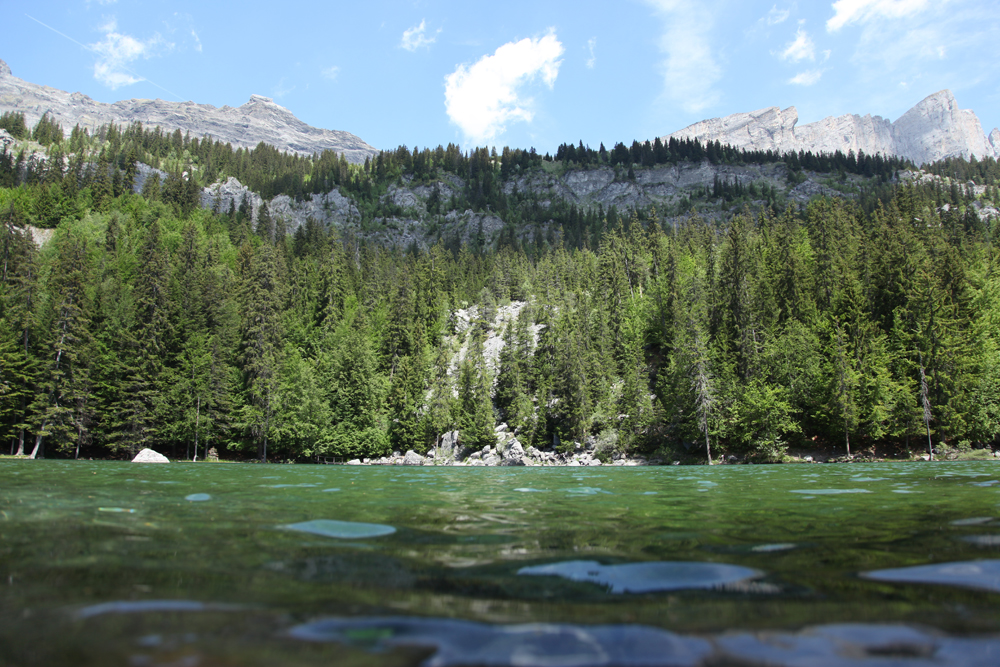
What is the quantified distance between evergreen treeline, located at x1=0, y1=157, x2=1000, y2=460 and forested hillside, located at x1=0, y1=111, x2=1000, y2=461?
242 mm

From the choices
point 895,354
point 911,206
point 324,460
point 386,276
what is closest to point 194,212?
point 386,276

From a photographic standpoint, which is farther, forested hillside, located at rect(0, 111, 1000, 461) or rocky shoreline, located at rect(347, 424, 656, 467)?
rocky shoreline, located at rect(347, 424, 656, 467)

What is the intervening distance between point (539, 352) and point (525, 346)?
221 centimetres

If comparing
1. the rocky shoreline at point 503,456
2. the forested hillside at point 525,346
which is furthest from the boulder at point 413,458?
the forested hillside at point 525,346

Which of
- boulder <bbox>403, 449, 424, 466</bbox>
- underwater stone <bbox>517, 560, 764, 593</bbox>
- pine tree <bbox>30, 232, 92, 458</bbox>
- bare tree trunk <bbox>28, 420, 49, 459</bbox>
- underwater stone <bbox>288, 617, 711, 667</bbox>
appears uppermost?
pine tree <bbox>30, 232, 92, 458</bbox>

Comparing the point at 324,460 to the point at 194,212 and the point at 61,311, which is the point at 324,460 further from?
the point at 194,212

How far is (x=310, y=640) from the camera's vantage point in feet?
6.72

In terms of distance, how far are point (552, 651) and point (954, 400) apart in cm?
4821

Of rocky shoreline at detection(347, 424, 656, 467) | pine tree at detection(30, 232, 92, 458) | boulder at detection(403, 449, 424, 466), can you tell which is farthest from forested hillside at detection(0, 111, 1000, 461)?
boulder at detection(403, 449, 424, 466)

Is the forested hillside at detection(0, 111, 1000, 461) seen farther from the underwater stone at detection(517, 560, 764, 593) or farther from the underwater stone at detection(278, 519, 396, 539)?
the underwater stone at detection(517, 560, 764, 593)

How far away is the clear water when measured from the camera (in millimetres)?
2004

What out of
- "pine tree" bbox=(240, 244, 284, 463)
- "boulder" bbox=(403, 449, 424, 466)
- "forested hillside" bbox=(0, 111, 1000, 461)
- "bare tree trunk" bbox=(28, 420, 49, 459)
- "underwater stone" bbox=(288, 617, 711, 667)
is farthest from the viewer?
"pine tree" bbox=(240, 244, 284, 463)

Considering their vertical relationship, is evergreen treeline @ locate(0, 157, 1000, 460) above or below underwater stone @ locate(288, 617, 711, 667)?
above

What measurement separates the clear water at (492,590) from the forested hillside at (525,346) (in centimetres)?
4092
